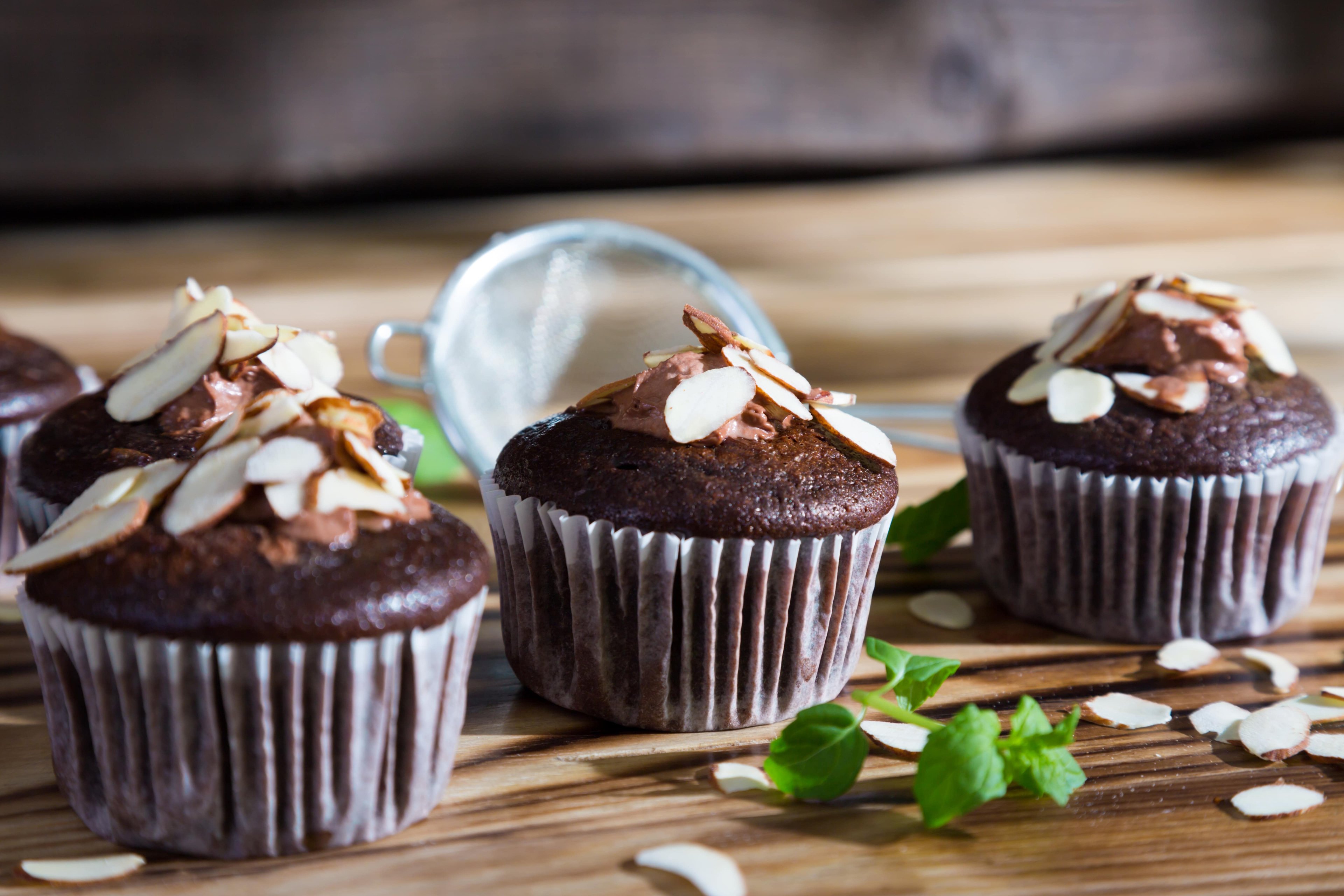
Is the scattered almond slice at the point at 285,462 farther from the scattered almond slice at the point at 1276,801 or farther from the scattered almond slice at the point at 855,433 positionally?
the scattered almond slice at the point at 1276,801

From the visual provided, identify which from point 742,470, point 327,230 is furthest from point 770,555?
point 327,230

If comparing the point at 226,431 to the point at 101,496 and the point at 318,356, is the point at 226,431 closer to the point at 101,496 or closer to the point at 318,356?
the point at 101,496

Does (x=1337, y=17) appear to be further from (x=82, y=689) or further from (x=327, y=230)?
(x=82, y=689)

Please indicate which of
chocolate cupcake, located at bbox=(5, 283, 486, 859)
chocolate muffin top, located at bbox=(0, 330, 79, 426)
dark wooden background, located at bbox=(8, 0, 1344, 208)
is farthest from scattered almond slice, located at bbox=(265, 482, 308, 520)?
dark wooden background, located at bbox=(8, 0, 1344, 208)

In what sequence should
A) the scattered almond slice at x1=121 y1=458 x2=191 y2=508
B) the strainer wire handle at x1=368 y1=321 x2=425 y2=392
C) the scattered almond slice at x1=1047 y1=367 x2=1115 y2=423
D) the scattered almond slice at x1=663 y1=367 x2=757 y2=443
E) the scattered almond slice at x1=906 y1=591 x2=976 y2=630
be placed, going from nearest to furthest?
the scattered almond slice at x1=121 y1=458 x2=191 y2=508 < the scattered almond slice at x1=663 y1=367 x2=757 y2=443 < the scattered almond slice at x1=1047 y1=367 x2=1115 y2=423 < the scattered almond slice at x1=906 y1=591 x2=976 y2=630 < the strainer wire handle at x1=368 y1=321 x2=425 y2=392

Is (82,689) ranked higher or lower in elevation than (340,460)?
lower

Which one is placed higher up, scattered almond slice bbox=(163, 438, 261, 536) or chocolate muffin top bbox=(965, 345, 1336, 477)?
scattered almond slice bbox=(163, 438, 261, 536)

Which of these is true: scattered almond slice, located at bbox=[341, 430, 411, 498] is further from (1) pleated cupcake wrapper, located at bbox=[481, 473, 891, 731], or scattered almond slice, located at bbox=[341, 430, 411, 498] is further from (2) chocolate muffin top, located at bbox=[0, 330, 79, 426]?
(2) chocolate muffin top, located at bbox=[0, 330, 79, 426]
